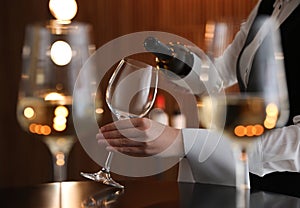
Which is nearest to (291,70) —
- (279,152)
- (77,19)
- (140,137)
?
(279,152)

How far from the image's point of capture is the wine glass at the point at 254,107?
56cm

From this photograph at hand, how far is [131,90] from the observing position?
2.13 ft

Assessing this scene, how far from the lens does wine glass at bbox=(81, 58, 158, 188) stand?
65 centimetres

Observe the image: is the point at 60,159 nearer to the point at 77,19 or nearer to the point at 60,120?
the point at 60,120

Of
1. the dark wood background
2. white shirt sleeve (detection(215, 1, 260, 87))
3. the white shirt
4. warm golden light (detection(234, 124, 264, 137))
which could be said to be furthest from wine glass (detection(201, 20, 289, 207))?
the dark wood background

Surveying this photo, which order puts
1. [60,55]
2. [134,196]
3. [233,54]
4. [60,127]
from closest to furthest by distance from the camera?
[134,196] → [60,127] → [60,55] → [233,54]

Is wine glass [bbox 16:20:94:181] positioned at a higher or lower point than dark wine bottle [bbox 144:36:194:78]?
lower

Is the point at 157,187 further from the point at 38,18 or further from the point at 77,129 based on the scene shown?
the point at 38,18

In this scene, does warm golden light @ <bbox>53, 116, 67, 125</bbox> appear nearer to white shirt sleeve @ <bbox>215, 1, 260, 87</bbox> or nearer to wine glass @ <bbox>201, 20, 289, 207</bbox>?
wine glass @ <bbox>201, 20, 289, 207</bbox>

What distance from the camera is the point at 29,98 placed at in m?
0.76

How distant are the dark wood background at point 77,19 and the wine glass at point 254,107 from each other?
1.50m

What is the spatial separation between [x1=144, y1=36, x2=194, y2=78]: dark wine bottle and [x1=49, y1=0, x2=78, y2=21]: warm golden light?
4.08 feet

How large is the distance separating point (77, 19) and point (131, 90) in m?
1.53

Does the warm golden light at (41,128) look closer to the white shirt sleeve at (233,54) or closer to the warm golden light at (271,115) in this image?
the warm golden light at (271,115)
